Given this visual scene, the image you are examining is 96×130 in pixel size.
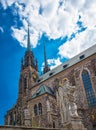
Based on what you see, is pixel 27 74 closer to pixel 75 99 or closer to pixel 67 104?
pixel 75 99

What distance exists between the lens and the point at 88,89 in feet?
76.6

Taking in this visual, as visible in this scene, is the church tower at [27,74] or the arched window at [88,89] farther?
the church tower at [27,74]

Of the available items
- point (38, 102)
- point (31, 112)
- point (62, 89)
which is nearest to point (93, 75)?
point (38, 102)

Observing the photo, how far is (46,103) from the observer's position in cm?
2328

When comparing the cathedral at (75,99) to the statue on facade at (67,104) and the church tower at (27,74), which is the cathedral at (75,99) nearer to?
the church tower at (27,74)

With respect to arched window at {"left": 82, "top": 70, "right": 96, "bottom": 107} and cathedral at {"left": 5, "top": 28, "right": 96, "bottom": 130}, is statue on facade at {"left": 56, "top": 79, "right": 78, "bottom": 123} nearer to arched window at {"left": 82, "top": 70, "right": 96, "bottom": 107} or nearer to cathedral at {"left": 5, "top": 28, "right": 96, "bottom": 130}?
cathedral at {"left": 5, "top": 28, "right": 96, "bottom": 130}

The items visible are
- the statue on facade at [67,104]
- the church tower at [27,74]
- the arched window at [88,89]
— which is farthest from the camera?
the church tower at [27,74]

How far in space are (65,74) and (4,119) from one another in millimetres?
18339

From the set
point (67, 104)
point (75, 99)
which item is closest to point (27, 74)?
point (75, 99)

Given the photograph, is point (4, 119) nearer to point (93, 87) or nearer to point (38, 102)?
point (38, 102)

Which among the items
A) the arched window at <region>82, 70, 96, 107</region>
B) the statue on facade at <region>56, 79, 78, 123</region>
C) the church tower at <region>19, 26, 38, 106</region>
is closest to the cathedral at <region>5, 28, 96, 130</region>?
the arched window at <region>82, 70, 96, 107</region>

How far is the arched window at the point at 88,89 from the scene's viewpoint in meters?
22.0

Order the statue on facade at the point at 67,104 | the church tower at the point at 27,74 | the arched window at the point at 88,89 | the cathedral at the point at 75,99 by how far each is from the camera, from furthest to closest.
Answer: the church tower at the point at 27,74 → the arched window at the point at 88,89 → the cathedral at the point at 75,99 → the statue on facade at the point at 67,104

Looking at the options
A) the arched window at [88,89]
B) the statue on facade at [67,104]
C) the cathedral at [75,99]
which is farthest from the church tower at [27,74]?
the statue on facade at [67,104]
